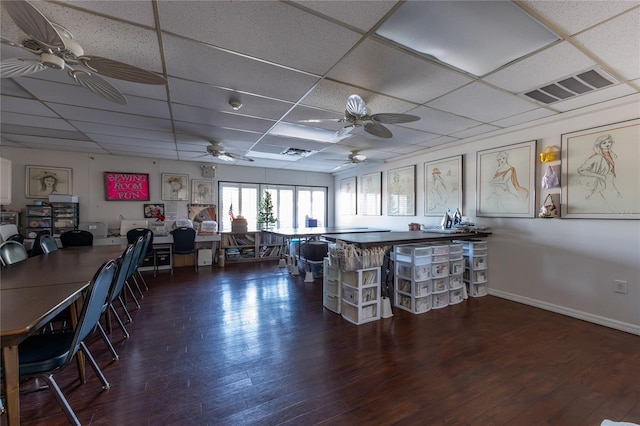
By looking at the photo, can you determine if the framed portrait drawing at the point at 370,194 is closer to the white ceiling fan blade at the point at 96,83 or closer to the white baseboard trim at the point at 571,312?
the white baseboard trim at the point at 571,312

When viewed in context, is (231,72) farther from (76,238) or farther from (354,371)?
(76,238)

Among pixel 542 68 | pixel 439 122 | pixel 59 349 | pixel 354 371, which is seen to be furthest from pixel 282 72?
pixel 354 371

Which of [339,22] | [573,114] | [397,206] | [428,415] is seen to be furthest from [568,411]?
[397,206]

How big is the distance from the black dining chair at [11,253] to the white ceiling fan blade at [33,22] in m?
2.24

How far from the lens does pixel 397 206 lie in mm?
5848

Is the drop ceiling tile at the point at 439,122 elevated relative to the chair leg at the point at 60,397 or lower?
elevated

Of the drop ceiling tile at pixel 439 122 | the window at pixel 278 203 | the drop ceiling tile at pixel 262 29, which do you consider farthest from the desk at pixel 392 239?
the window at pixel 278 203

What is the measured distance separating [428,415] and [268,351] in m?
1.38

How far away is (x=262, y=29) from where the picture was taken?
71.2 inches

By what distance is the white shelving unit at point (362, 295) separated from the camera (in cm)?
301

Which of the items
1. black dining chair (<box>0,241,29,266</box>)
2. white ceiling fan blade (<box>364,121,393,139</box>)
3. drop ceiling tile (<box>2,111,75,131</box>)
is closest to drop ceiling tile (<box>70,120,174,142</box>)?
drop ceiling tile (<box>2,111,75,131</box>)

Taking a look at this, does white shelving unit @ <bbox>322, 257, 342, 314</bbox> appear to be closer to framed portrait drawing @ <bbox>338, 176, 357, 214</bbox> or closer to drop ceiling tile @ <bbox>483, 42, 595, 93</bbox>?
drop ceiling tile @ <bbox>483, 42, 595, 93</bbox>

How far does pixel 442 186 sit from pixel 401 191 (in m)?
1.02

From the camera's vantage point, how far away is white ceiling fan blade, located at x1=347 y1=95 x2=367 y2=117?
2652mm
